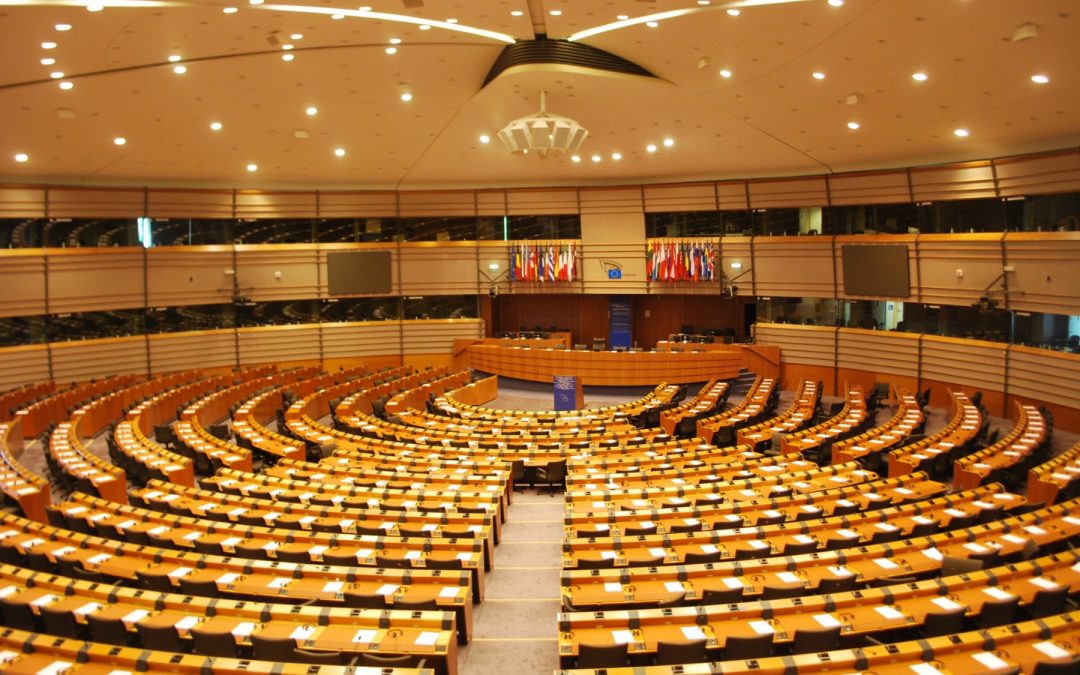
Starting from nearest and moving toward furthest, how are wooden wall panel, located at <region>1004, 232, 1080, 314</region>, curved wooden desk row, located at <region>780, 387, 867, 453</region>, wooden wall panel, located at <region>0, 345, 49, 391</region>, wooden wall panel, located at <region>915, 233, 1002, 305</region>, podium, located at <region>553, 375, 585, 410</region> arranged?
curved wooden desk row, located at <region>780, 387, 867, 453</region>, wooden wall panel, located at <region>1004, 232, 1080, 314</region>, wooden wall panel, located at <region>915, 233, 1002, 305</region>, podium, located at <region>553, 375, 585, 410</region>, wooden wall panel, located at <region>0, 345, 49, 391</region>

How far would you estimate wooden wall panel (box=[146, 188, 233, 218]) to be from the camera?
2645cm

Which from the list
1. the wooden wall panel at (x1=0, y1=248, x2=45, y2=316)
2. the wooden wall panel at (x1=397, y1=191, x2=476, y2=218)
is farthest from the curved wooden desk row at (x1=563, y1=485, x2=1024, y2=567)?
the wooden wall panel at (x1=0, y1=248, x2=45, y2=316)

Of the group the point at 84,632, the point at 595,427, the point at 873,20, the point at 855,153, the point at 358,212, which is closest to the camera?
the point at 84,632

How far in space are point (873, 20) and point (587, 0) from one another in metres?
4.76

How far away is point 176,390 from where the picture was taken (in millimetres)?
22078

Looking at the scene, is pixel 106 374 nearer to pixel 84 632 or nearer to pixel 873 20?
pixel 84 632

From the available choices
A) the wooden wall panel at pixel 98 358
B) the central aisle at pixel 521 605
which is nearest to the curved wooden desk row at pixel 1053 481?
the central aisle at pixel 521 605

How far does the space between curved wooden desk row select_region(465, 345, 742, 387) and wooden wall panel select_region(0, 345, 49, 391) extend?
49.0ft

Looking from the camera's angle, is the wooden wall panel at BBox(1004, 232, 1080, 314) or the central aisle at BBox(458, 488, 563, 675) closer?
the central aisle at BBox(458, 488, 563, 675)

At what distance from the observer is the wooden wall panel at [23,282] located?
939 inches

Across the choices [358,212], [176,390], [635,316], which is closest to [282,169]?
[358,212]

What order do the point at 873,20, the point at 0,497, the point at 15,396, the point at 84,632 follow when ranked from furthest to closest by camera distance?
the point at 15,396 < the point at 0,497 < the point at 873,20 < the point at 84,632

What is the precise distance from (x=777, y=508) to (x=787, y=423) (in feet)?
24.5

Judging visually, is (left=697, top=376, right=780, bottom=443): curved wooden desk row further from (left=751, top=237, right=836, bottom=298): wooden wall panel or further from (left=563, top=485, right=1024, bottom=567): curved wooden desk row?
(left=563, top=485, right=1024, bottom=567): curved wooden desk row
